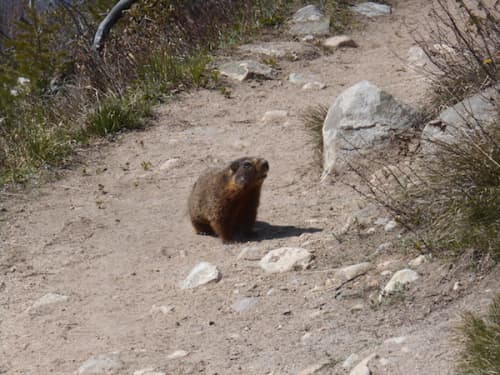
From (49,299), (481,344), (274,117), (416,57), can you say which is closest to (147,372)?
(49,299)

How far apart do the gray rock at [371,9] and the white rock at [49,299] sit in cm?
935

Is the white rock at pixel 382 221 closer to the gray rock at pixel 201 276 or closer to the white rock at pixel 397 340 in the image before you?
the gray rock at pixel 201 276

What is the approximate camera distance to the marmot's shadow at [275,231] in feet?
24.0

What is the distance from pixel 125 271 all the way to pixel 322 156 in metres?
2.66

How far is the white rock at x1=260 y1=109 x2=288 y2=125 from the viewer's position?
419 inches

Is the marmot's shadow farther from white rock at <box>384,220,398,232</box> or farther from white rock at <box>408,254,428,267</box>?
white rock at <box>408,254,428,267</box>

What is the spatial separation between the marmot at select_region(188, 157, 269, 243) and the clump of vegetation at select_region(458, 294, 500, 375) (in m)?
3.14

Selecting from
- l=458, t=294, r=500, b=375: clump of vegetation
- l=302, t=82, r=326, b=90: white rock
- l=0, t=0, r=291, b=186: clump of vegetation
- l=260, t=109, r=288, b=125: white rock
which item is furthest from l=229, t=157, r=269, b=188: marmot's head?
l=302, t=82, r=326, b=90: white rock

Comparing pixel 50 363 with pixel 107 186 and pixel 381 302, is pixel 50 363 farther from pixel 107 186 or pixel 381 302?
pixel 107 186

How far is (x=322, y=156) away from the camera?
8820mm

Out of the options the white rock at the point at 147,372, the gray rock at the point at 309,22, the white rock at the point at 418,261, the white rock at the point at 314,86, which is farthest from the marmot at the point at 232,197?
the gray rock at the point at 309,22

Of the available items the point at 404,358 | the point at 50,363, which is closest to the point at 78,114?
the point at 50,363

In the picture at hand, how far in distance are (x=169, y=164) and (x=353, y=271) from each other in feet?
14.7

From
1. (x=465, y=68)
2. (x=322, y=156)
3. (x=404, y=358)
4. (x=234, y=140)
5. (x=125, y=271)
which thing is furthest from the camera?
(x=234, y=140)
